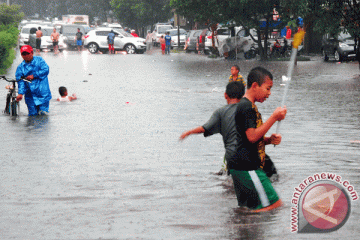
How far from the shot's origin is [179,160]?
869cm

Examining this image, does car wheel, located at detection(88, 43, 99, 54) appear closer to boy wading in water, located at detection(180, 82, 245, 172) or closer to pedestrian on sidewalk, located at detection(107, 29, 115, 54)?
pedestrian on sidewalk, located at detection(107, 29, 115, 54)

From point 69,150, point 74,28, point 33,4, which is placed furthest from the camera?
point 33,4

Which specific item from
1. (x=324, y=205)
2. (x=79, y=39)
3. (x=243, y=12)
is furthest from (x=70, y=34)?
(x=324, y=205)

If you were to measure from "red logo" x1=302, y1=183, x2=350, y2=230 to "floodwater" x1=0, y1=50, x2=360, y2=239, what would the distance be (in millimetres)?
189

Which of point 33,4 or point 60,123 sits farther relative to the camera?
point 33,4

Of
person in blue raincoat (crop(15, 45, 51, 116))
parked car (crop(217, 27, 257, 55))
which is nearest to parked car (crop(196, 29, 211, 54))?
parked car (crop(217, 27, 257, 55))

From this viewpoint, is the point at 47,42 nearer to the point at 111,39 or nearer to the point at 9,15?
the point at 111,39

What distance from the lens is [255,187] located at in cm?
541

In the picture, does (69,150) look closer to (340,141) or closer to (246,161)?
(340,141)

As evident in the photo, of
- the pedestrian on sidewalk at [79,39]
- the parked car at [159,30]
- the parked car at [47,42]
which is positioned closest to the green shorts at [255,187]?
the parked car at [47,42]

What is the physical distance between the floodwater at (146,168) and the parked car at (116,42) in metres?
32.6

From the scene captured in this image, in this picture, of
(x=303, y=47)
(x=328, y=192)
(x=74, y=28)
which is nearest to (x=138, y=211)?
(x=328, y=192)

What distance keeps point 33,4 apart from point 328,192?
123 m

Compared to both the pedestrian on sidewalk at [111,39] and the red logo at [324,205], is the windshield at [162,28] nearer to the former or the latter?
the pedestrian on sidewalk at [111,39]
